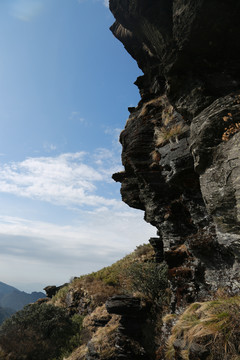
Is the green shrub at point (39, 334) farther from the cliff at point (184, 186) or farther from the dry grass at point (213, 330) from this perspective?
the dry grass at point (213, 330)

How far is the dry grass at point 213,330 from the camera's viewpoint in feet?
13.3

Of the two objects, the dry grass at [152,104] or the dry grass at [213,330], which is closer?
the dry grass at [213,330]

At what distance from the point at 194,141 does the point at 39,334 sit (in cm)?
1490

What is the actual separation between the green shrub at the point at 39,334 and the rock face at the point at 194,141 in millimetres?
8686

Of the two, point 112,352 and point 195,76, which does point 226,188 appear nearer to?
point 195,76

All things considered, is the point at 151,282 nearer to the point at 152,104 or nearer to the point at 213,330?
the point at 213,330

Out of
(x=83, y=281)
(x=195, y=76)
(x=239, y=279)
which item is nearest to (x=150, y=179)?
(x=195, y=76)

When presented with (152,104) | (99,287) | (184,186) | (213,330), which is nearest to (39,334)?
(99,287)

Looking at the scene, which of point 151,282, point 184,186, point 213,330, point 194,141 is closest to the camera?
point 213,330

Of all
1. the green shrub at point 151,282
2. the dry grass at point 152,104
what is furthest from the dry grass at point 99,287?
the dry grass at point 152,104

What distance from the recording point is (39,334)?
12.7 metres

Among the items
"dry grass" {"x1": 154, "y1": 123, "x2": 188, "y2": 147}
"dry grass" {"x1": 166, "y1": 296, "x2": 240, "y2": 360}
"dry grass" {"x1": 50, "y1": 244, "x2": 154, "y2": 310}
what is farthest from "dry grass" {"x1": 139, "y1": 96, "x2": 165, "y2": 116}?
"dry grass" {"x1": 50, "y1": 244, "x2": 154, "y2": 310}

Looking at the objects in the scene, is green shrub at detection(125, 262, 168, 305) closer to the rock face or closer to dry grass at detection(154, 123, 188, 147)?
the rock face

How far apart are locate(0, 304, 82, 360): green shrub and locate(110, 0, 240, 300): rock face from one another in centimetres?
869
